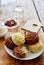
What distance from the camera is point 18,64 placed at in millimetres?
797

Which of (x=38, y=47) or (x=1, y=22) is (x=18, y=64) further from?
(x=1, y=22)

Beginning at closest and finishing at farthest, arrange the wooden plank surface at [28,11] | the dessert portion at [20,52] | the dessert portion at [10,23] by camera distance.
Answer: the dessert portion at [20,52]
the dessert portion at [10,23]
the wooden plank surface at [28,11]

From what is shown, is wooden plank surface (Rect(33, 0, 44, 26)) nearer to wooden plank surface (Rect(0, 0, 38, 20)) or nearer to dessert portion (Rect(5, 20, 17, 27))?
wooden plank surface (Rect(0, 0, 38, 20))

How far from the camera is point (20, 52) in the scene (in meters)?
0.79

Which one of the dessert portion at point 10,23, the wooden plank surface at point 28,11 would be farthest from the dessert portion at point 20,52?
the wooden plank surface at point 28,11

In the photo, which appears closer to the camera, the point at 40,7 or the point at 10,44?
the point at 10,44

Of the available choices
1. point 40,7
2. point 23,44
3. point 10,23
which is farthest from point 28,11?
point 23,44

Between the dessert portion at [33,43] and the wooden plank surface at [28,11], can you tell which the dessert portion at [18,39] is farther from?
the wooden plank surface at [28,11]

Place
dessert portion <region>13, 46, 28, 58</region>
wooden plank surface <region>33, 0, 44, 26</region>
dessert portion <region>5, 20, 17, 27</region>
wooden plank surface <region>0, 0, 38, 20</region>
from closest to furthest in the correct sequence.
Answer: dessert portion <region>13, 46, 28, 58</region> < dessert portion <region>5, 20, 17, 27</region> < wooden plank surface <region>0, 0, 38, 20</region> < wooden plank surface <region>33, 0, 44, 26</region>

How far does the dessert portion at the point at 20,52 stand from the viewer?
79 cm

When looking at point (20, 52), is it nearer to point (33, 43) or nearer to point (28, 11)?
point (33, 43)

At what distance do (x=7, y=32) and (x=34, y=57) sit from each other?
1.12ft

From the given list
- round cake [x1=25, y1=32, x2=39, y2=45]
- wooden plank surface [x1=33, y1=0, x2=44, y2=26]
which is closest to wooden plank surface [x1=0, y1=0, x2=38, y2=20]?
wooden plank surface [x1=33, y1=0, x2=44, y2=26]

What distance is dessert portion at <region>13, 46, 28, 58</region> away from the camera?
786mm
